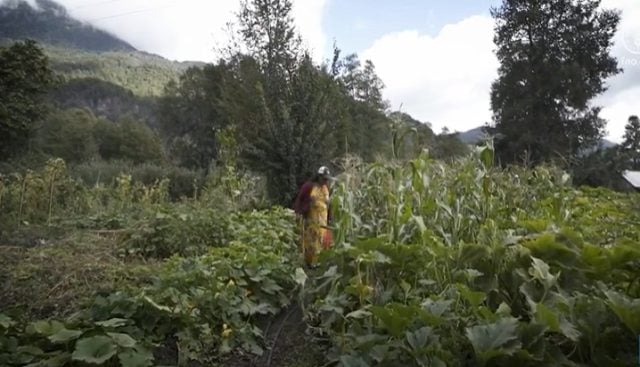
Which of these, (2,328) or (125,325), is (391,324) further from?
(2,328)

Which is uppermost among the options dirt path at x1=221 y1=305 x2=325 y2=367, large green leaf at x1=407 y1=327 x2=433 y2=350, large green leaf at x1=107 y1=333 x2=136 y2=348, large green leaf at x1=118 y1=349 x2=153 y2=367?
large green leaf at x1=407 y1=327 x2=433 y2=350

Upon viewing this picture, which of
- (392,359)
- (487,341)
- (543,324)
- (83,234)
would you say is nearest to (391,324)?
(392,359)

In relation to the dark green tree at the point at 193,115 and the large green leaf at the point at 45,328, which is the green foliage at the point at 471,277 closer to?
the large green leaf at the point at 45,328

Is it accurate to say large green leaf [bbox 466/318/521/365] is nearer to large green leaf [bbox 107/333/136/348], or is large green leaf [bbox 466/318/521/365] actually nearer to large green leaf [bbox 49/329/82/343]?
large green leaf [bbox 107/333/136/348]

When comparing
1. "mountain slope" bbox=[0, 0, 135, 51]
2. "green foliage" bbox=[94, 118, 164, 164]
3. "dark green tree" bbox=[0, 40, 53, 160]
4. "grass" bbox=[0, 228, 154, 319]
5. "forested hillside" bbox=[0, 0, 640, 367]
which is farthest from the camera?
"green foliage" bbox=[94, 118, 164, 164]

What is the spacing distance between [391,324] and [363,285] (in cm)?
53

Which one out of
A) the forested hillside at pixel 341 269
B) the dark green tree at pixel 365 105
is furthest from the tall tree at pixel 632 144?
the forested hillside at pixel 341 269

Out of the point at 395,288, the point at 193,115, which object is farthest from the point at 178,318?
the point at 193,115

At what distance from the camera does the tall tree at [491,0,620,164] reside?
18.0 metres

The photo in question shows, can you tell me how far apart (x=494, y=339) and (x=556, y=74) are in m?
19.3

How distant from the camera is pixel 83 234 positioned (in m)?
5.20

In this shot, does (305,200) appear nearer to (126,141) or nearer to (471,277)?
(471,277)

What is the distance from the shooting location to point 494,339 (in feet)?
4.82

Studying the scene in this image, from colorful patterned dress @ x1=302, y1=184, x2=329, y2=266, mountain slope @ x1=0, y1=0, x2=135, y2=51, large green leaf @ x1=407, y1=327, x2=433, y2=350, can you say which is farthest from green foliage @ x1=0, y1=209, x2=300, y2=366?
mountain slope @ x1=0, y1=0, x2=135, y2=51
